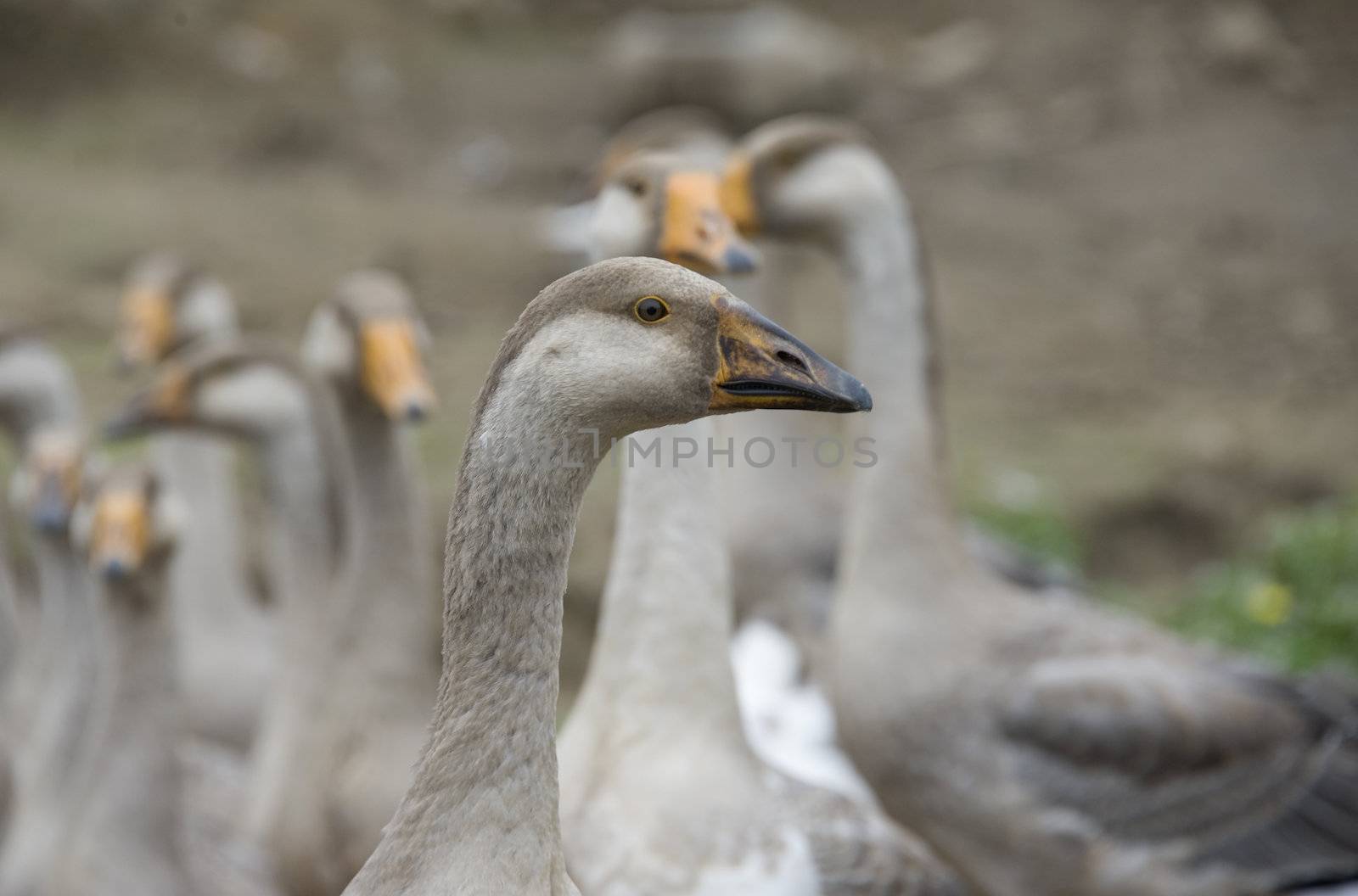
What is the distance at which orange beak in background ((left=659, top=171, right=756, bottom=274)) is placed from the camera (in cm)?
282

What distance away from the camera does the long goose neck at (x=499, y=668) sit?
6.05 ft

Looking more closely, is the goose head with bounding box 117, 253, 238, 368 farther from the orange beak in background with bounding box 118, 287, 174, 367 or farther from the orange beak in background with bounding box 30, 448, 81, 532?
the orange beak in background with bounding box 30, 448, 81, 532

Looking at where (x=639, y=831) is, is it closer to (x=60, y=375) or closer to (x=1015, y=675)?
(x=1015, y=675)

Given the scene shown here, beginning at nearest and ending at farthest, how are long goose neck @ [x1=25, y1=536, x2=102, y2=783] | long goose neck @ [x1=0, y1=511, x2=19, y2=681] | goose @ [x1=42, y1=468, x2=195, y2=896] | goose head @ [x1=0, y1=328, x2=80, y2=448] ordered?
goose @ [x1=42, y1=468, x2=195, y2=896]
long goose neck @ [x1=25, y1=536, x2=102, y2=783]
long goose neck @ [x1=0, y1=511, x2=19, y2=681]
goose head @ [x1=0, y1=328, x2=80, y2=448]

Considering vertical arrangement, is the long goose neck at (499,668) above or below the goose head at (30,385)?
below

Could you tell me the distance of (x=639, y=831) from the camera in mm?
2645

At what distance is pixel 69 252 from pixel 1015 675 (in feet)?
26.9

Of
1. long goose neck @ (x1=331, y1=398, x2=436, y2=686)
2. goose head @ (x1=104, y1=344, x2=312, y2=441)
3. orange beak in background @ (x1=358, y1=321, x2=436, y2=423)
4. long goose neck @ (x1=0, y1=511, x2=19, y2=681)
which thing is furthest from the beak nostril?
long goose neck @ (x1=0, y1=511, x2=19, y2=681)

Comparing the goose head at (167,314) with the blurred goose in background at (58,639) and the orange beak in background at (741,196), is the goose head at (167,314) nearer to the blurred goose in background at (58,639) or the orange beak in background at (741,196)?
the blurred goose in background at (58,639)

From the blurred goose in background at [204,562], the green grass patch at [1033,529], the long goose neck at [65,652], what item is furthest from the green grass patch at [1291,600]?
the long goose neck at [65,652]

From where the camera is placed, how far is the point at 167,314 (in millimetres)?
5574

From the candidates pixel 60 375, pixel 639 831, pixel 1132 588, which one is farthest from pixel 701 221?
pixel 1132 588

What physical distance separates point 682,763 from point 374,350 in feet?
4.96

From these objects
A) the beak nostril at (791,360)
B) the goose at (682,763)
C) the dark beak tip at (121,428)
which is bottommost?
the goose at (682,763)
